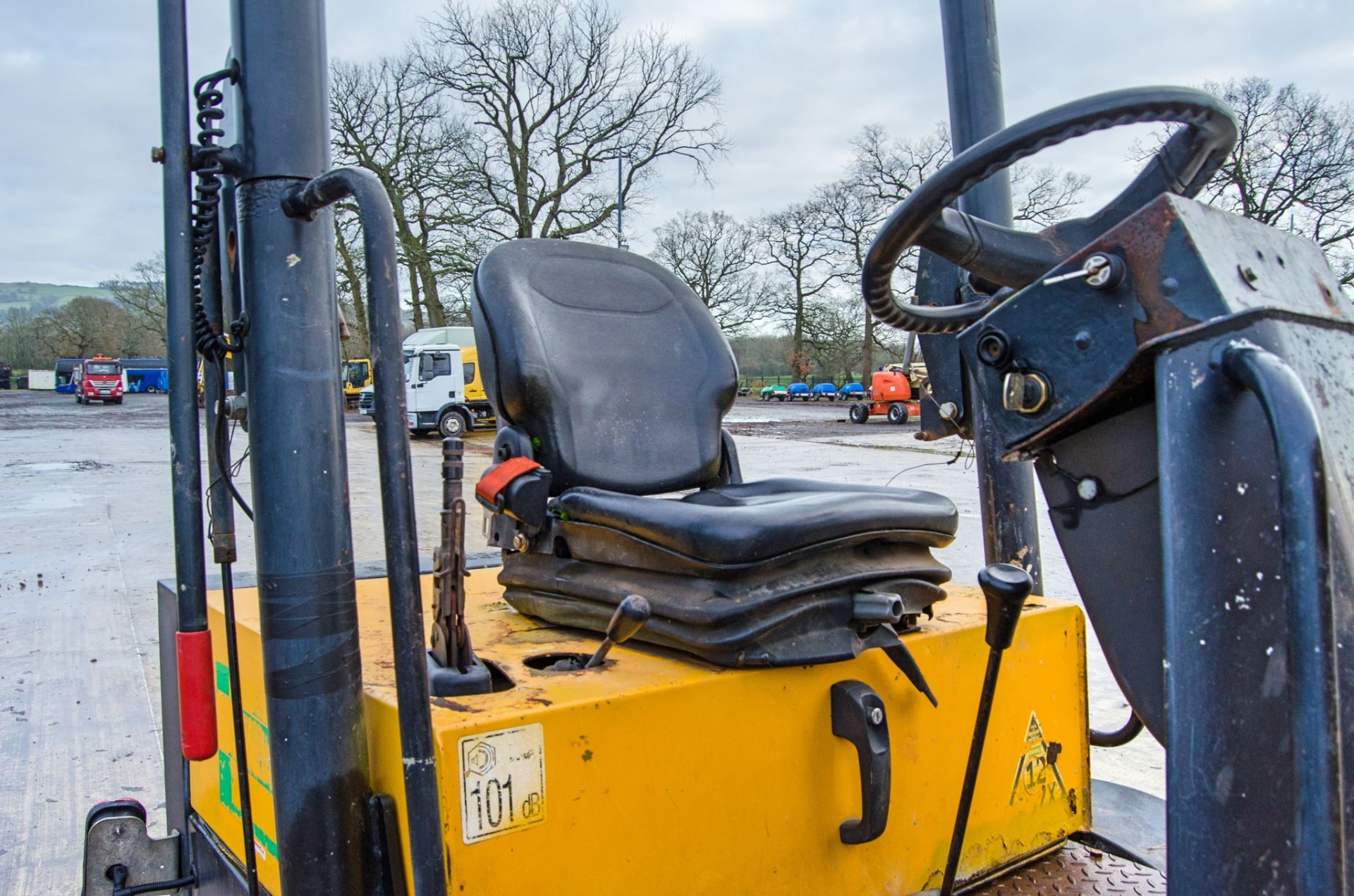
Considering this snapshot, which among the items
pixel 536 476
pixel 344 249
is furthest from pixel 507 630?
pixel 344 249

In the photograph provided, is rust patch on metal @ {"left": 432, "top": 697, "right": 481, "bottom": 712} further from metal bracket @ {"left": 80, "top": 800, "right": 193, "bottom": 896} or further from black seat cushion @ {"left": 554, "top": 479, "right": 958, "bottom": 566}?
metal bracket @ {"left": 80, "top": 800, "right": 193, "bottom": 896}

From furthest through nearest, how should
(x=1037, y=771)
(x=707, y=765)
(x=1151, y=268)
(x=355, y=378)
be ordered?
(x=355, y=378) → (x=1037, y=771) → (x=707, y=765) → (x=1151, y=268)

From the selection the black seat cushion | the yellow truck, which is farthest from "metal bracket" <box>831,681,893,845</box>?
the yellow truck

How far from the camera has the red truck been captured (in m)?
39.8

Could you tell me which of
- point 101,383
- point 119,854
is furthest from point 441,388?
point 101,383

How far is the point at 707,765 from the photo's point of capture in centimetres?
121

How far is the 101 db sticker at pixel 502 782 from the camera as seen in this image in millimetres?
1038

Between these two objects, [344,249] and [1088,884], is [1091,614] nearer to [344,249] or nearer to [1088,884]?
[1088,884]

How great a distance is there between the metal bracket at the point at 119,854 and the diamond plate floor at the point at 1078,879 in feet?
4.14

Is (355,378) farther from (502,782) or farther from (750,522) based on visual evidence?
(502,782)

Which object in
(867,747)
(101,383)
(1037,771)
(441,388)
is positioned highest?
(101,383)

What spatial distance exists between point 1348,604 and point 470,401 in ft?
72.5

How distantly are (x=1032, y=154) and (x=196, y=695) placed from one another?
114 centimetres

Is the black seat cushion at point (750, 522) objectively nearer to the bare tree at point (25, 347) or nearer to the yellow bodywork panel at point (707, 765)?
the yellow bodywork panel at point (707, 765)
